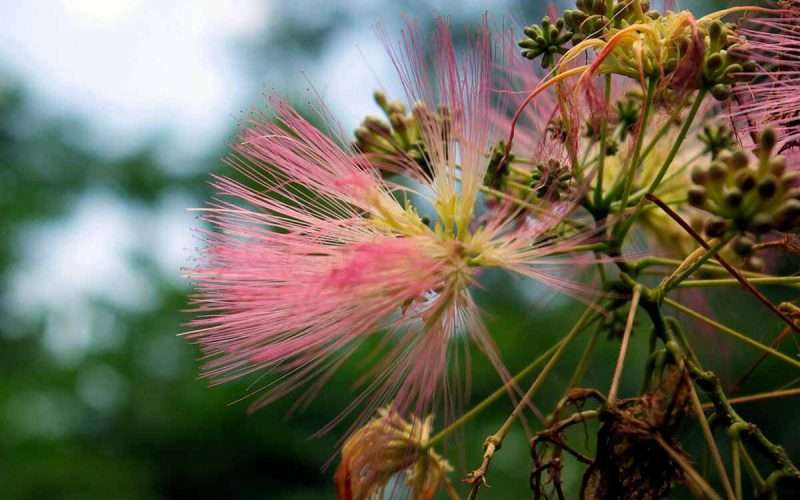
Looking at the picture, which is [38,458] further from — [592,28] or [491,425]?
[592,28]

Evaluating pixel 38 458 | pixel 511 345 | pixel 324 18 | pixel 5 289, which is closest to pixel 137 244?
pixel 5 289

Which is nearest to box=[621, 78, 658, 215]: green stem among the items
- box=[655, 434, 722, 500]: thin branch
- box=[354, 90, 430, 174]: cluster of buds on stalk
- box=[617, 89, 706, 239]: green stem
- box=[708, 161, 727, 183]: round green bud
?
box=[617, 89, 706, 239]: green stem

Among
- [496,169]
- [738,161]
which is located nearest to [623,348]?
[738,161]

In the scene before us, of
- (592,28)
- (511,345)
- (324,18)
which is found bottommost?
(511,345)

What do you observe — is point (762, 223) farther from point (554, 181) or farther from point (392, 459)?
point (392, 459)

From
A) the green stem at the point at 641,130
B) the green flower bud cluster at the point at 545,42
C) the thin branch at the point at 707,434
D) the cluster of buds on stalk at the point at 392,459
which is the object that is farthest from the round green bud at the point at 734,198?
the cluster of buds on stalk at the point at 392,459

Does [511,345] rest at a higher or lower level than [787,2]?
lower
